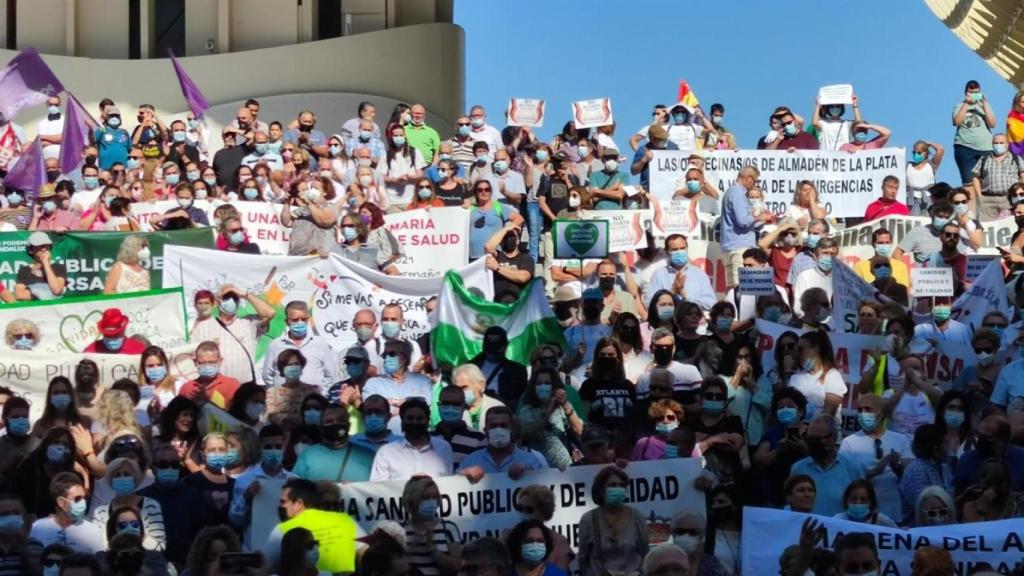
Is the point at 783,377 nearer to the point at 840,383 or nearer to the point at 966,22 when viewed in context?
the point at 840,383

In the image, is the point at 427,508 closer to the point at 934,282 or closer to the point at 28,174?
the point at 934,282

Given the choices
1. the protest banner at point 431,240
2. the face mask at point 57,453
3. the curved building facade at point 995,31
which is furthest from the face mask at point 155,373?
the curved building facade at point 995,31

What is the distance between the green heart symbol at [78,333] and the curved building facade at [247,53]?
45.7 feet

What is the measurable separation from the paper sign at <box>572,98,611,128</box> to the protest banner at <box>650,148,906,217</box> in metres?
1.55

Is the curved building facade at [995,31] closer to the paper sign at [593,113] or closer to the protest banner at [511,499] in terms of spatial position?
the paper sign at [593,113]

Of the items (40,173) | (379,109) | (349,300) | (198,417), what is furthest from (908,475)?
(379,109)

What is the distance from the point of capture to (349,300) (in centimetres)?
2388

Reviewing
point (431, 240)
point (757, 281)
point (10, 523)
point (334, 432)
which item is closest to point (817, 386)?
point (757, 281)

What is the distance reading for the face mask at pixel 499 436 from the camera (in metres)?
17.5

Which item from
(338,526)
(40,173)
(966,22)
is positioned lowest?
(338,526)

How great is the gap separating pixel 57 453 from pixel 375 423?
6.81ft

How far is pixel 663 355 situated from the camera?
1992cm

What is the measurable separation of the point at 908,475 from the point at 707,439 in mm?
1378

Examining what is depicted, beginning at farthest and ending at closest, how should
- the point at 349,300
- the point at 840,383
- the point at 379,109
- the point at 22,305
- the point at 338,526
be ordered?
1. the point at 379,109
2. the point at 349,300
3. the point at 22,305
4. the point at 840,383
5. the point at 338,526
